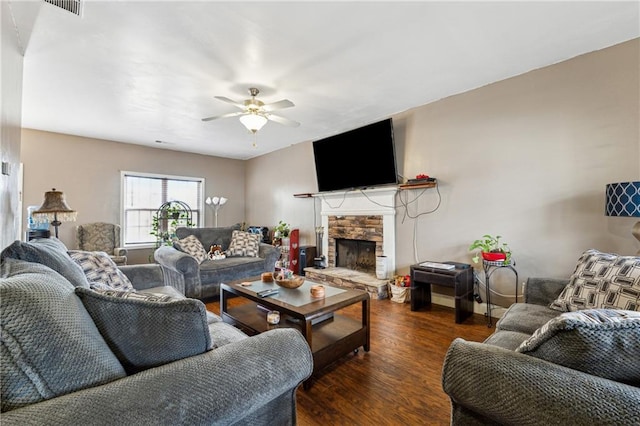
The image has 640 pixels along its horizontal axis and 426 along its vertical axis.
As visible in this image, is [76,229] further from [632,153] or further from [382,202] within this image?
[632,153]

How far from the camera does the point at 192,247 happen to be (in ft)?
13.2

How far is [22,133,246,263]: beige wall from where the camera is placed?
15.2 feet

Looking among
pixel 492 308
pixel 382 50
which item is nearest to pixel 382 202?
pixel 492 308

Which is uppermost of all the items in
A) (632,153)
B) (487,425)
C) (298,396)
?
(632,153)

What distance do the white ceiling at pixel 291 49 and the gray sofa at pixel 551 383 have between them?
212cm

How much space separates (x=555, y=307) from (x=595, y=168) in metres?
1.50

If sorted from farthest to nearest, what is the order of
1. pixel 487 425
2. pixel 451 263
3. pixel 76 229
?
pixel 76 229
pixel 451 263
pixel 487 425

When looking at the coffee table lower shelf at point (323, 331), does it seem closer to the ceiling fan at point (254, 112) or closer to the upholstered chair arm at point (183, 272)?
the upholstered chair arm at point (183, 272)

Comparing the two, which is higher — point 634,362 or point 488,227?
point 488,227

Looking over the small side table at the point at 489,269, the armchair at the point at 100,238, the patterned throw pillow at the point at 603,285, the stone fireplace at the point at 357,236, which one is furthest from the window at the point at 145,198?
the patterned throw pillow at the point at 603,285

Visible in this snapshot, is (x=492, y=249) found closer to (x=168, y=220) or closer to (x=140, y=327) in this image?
(x=140, y=327)

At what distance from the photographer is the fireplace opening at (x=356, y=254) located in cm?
454

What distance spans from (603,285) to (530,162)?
1569 millimetres

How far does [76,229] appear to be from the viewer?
193 inches
